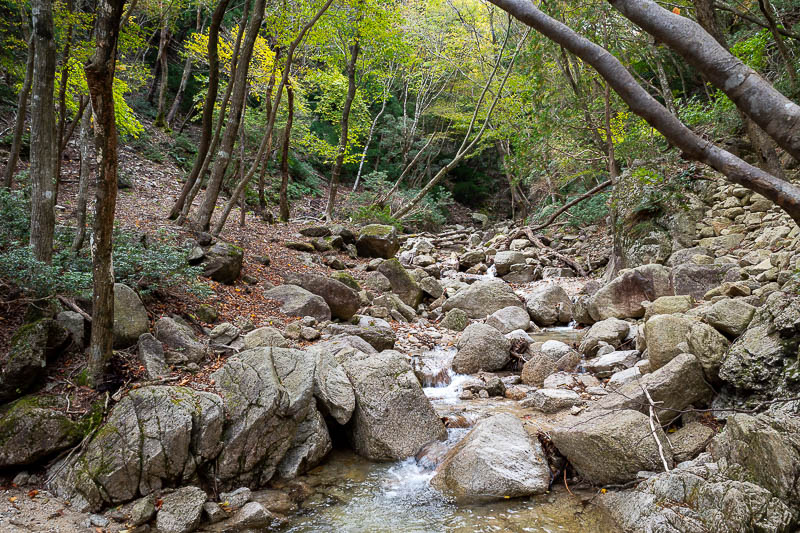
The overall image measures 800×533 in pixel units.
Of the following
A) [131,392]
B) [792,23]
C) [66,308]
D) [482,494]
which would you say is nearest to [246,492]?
[131,392]

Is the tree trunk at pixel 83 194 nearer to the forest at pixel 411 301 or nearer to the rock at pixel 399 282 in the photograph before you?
the forest at pixel 411 301

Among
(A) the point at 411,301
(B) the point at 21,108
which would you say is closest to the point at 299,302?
(A) the point at 411,301

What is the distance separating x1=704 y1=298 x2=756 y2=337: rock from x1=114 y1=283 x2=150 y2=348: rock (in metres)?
6.44

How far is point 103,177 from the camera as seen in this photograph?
4.28 metres

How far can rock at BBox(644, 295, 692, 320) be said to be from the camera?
7.04 meters

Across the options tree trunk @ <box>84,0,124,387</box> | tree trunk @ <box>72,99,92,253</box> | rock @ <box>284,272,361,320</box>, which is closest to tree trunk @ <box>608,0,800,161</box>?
tree trunk @ <box>84,0,124,387</box>

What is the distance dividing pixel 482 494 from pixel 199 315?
446cm

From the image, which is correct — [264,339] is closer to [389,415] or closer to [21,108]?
[389,415]

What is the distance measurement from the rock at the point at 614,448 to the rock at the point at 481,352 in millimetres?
3135

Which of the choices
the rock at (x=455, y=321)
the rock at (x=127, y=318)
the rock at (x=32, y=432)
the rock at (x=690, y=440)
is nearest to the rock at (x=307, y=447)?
the rock at (x=32, y=432)

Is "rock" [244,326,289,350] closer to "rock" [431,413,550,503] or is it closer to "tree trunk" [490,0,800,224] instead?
"rock" [431,413,550,503]

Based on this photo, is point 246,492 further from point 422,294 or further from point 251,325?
point 422,294

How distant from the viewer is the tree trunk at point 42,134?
18.1 ft

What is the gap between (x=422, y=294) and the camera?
1175cm
